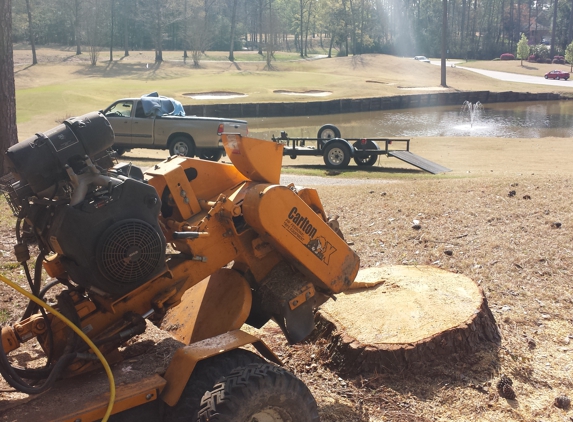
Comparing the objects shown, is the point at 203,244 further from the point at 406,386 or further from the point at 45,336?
the point at 406,386

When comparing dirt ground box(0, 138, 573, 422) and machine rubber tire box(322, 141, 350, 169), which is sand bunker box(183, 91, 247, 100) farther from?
dirt ground box(0, 138, 573, 422)

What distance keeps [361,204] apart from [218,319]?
6.78 metres

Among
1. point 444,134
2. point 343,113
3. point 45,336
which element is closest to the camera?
point 45,336

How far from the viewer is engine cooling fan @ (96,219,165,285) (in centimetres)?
363

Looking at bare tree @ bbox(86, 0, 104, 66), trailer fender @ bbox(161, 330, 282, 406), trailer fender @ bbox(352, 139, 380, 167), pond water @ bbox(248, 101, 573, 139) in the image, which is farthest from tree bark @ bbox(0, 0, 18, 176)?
bare tree @ bbox(86, 0, 104, 66)

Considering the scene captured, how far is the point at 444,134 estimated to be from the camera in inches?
1271

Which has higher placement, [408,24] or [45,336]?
[408,24]

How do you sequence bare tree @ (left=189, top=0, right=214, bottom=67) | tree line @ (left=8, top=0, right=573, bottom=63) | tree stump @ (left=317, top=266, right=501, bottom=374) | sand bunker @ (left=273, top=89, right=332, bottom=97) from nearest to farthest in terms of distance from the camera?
tree stump @ (left=317, top=266, right=501, bottom=374) < sand bunker @ (left=273, top=89, right=332, bottom=97) < bare tree @ (left=189, top=0, right=214, bottom=67) < tree line @ (left=8, top=0, right=573, bottom=63)

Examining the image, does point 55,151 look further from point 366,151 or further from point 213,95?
point 213,95

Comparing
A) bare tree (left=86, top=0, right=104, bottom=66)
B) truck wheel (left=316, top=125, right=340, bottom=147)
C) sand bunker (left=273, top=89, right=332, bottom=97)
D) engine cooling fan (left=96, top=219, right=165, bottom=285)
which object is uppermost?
bare tree (left=86, top=0, right=104, bottom=66)

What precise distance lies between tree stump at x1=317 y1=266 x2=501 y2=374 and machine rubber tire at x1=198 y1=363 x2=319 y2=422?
138cm

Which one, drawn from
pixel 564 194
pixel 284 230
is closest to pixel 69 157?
pixel 284 230

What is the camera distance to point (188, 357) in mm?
3834

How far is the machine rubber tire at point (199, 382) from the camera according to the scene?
147 inches
